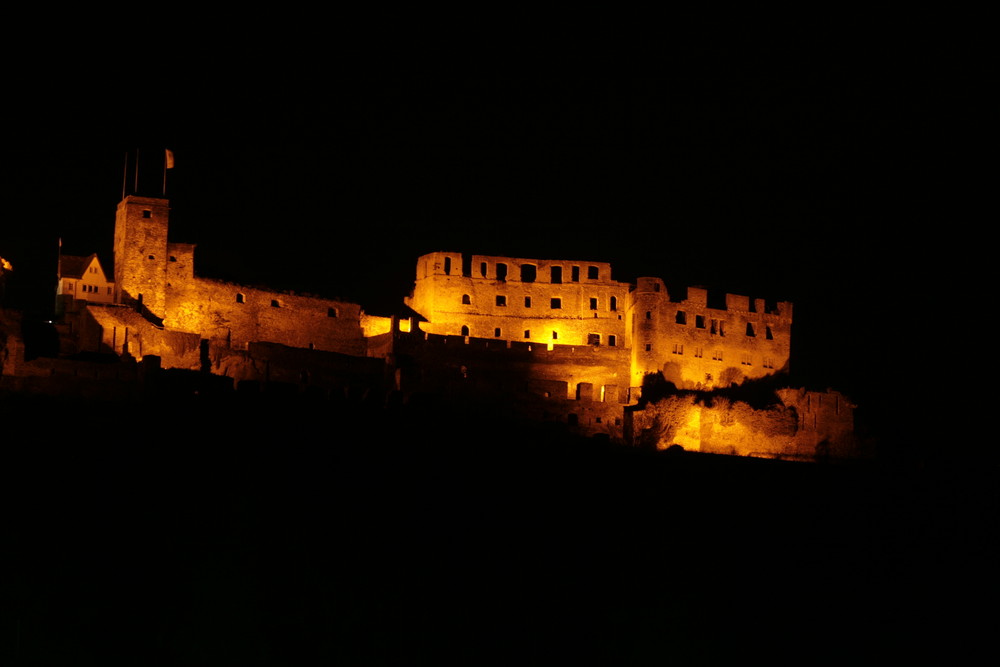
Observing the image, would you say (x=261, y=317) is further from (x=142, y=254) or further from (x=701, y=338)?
(x=701, y=338)

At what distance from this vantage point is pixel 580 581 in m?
52.6

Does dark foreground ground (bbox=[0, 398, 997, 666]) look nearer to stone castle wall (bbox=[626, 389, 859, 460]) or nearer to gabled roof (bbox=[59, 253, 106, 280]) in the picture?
stone castle wall (bbox=[626, 389, 859, 460])

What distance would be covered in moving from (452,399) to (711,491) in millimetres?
11173

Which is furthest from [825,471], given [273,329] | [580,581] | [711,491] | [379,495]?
[273,329]

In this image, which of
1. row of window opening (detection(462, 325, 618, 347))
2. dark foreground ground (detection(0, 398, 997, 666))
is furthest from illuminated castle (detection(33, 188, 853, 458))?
dark foreground ground (detection(0, 398, 997, 666))

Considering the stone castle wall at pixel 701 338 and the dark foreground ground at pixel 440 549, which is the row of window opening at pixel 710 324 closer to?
the stone castle wall at pixel 701 338

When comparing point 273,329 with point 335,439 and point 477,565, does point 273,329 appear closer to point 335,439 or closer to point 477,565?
point 335,439

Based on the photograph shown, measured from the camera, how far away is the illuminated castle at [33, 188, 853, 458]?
205ft

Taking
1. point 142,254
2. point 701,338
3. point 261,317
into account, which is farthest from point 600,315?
point 142,254

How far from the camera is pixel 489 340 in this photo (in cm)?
6725

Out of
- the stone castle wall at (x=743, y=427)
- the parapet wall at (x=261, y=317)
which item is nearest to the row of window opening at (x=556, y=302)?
the parapet wall at (x=261, y=317)

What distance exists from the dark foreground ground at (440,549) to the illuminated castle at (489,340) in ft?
9.22

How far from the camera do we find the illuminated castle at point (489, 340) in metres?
62.4

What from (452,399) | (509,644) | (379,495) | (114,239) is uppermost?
(114,239)
